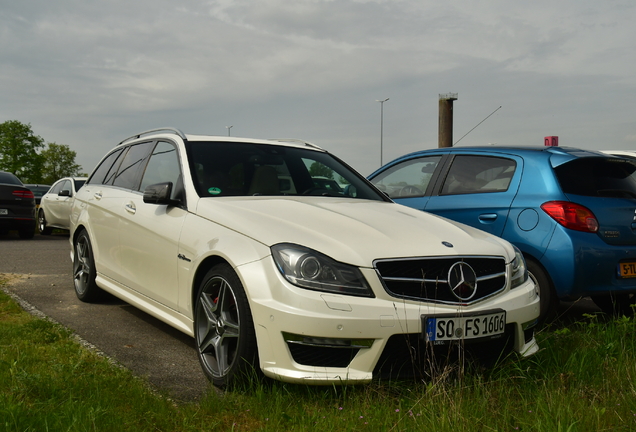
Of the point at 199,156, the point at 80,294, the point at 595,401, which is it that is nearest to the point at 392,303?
the point at 595,401

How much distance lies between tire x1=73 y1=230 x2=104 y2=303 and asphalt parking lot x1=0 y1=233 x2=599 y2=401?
0.31ft

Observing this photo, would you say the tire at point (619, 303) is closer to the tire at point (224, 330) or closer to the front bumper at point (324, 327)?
the front bumper at point (324, 327)

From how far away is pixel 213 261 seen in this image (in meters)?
3.84

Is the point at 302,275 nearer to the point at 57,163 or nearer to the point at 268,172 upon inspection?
the point at 268,172

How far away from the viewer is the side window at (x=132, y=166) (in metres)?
5.56

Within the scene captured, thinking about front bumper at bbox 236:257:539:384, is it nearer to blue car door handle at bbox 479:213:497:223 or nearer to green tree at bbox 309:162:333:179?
green tree at bbox 309:162:333:179

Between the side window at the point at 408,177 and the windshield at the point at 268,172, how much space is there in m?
1.14

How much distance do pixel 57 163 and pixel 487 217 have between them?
276 ft

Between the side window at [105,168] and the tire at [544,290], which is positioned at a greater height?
the side window at [105,168]

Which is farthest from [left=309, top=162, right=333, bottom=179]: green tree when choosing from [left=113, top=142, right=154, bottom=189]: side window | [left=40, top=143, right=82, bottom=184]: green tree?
[left=40, top=143, right=82, bottom=184]: green tree

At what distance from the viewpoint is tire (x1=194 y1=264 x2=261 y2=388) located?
340 centimetres

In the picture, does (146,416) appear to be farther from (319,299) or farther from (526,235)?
(526,235)

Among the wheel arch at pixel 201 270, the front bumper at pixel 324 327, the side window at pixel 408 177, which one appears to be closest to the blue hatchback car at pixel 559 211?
the side window at pixel 408 177

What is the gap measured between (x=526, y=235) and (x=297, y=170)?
191 centimetres
